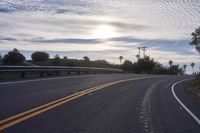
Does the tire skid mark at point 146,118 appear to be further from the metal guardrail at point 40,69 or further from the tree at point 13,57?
the tree at point 13,57

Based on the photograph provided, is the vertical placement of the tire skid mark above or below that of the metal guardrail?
below

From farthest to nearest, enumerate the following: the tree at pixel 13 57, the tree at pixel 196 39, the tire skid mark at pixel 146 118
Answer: the tree at pixel 13 57 < the tree at pixel 196 39 < the tire skid mark at pixel 146 118

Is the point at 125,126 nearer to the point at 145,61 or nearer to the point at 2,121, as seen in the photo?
the point at 2,121

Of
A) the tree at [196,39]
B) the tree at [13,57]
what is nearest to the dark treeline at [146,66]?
the tree at [13,57]

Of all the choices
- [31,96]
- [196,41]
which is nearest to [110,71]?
[196,41]

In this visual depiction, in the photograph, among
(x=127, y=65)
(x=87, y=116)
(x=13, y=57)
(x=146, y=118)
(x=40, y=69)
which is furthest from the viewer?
(x=127, y=65)

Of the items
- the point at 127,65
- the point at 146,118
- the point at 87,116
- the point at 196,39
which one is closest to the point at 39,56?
the point at 127,65

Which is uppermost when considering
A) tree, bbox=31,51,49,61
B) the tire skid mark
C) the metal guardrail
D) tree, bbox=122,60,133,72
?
tree, bbox=31,51,49,61

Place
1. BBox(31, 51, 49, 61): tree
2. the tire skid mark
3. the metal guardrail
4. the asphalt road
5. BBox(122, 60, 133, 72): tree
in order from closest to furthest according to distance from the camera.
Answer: the asphalt road, the tire skid mark, the metal guardrail, BBox(31, 51, 49, 61): tree, BBox(122, 60, 133, 72): tree

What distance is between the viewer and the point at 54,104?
14.6 m

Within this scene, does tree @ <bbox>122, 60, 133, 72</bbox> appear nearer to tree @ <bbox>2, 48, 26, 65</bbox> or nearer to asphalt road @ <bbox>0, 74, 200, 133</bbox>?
tree @ <bbox>2, 48, 26, 65</bbox>

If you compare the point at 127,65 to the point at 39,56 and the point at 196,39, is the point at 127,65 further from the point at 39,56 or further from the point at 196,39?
the point at 196,39

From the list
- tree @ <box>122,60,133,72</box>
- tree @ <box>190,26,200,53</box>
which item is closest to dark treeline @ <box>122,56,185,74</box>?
tree @ <box>122,60,133,72</box>

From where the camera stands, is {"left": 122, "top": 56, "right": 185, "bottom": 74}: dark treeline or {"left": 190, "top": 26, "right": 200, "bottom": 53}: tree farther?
{"left": 122, "top": 56, "right": 185, "bottom": 74}: dark treeline
